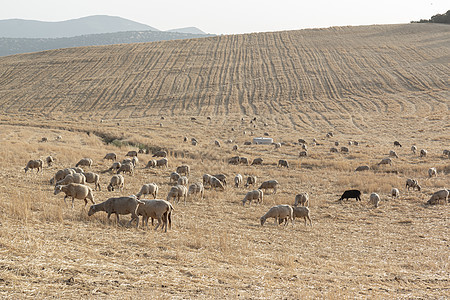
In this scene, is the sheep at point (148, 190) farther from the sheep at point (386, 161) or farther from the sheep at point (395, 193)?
the sheep at point (386, 161)

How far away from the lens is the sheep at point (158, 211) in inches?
508

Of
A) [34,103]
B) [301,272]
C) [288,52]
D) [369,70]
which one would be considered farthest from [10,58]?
[301,272]

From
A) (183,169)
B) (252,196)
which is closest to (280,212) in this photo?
(252,196)

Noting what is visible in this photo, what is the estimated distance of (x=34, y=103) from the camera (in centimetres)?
6594

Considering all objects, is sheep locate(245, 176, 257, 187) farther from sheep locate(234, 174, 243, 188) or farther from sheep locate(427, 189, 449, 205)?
sheep locate(427, 189, 449, 205)

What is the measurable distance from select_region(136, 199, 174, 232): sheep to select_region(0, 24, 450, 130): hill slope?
132 ft

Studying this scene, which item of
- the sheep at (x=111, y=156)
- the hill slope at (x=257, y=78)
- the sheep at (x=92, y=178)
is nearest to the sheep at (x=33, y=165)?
the sheep at (x=92, y=178)

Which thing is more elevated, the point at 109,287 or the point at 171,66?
the point at 171,66

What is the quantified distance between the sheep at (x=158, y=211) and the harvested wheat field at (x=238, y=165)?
0.69 meters

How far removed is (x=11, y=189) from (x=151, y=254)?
893cm

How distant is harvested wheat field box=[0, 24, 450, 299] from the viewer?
9.08m

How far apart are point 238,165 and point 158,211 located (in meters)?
17.1

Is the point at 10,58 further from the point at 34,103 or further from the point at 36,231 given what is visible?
the point at 36,231

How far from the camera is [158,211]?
42.3ft
